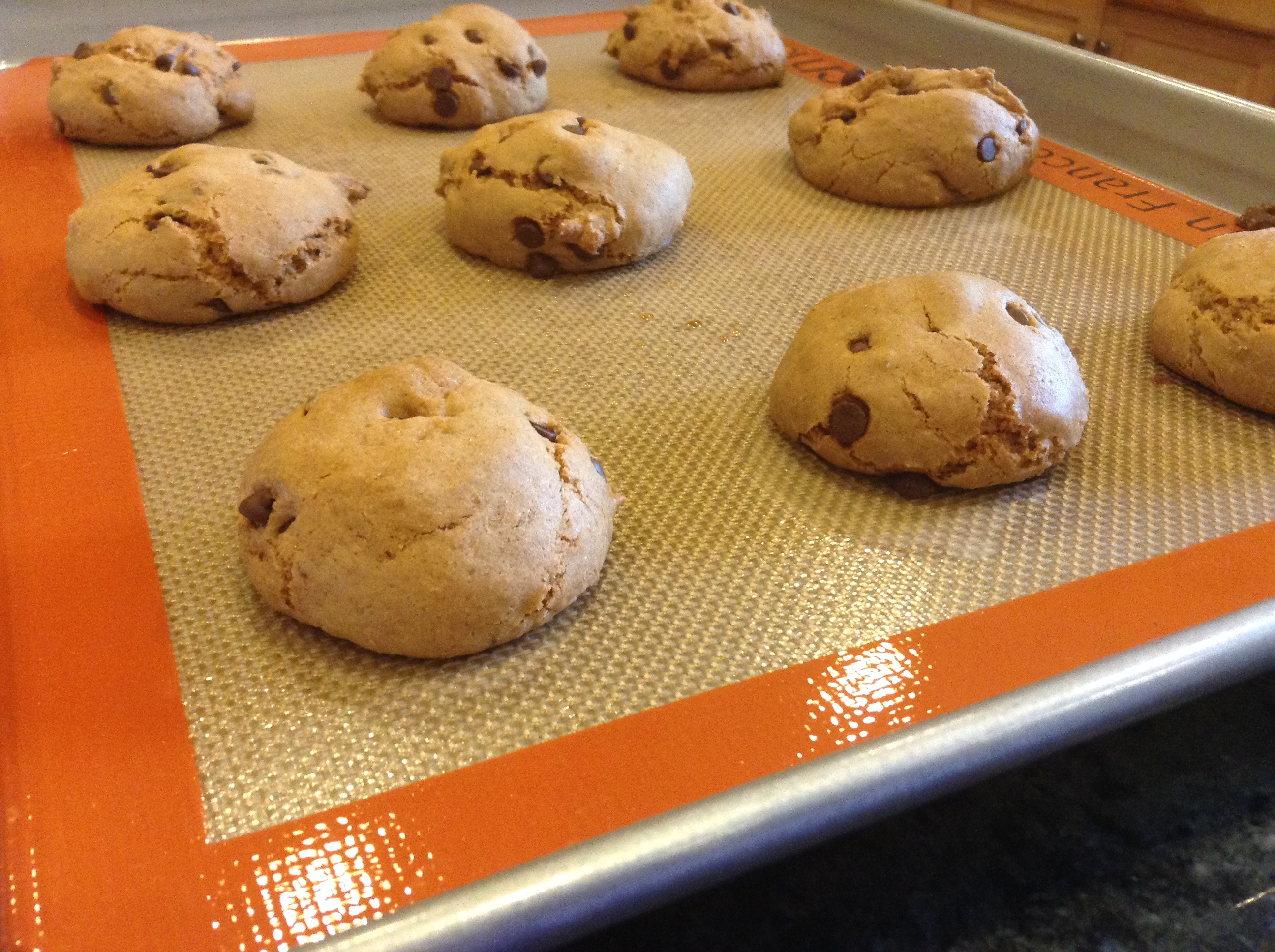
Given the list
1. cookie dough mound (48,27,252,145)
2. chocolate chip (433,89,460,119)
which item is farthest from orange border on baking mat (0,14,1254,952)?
chocolate chip (433,89,460,119)

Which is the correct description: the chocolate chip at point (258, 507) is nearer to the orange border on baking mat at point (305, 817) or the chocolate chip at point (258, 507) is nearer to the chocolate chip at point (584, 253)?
the orange border on baking mat at point (305, 817)

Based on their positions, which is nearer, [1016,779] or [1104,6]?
[1016,779]

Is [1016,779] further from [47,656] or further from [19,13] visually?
[19,13]

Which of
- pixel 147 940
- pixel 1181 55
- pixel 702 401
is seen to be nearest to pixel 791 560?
pixel 702 401

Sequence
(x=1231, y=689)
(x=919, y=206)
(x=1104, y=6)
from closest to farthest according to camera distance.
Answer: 1. (x=1231, y=689)
2. (x=919, y=206)
3. (x=1104, y=6)

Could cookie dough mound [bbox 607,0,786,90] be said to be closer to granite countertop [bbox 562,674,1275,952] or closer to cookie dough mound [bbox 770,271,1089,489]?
cookie dough mound [bbox 770,271,1089,489]

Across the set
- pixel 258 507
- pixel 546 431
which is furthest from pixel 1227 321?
pixel 258 507

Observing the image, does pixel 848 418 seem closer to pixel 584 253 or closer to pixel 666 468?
pixel 666 468
